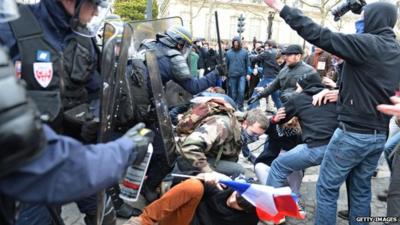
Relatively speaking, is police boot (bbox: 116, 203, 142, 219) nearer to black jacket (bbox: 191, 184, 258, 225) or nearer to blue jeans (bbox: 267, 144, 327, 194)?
black jacket (bbox: 191, 184, 258, 225)

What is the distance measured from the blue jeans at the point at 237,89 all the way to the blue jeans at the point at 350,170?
20.0 ft

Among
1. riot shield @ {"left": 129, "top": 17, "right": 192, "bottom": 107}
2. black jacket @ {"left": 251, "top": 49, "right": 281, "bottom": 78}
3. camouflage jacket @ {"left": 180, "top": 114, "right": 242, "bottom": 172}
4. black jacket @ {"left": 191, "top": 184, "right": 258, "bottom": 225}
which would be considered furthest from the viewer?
black jacket @ {"left": 251, "top": 49, "right": 281, "bottom": 78}

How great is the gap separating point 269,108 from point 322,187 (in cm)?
646

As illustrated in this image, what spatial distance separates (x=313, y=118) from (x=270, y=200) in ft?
4.08

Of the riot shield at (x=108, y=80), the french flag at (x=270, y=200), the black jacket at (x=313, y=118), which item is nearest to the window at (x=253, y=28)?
the black jacket at (x=313, y=118)

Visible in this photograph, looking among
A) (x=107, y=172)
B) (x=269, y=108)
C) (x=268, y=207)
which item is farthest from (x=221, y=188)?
(x=269, y=108)

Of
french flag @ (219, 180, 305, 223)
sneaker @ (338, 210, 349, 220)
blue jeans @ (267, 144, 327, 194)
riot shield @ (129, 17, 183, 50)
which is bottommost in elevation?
sneaker @ (338, 210, 349, 220)

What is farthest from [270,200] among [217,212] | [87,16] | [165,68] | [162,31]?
[162,31]

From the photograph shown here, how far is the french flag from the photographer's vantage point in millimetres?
2229

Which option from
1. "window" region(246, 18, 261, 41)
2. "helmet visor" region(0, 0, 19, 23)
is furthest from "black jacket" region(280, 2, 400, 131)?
"window" region(246, 18, 261, 41)

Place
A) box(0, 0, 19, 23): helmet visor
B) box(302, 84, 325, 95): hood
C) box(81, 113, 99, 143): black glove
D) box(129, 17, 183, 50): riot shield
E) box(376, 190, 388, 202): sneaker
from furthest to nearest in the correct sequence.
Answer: box(129, 17, 183, 50): riot shield
box(376, 190, 388, 202): sneaker
box(302, 84, 325, 95): hood
box(81, 113, 99, 143): black glove
box(0, 0, 19, 23): helmet visor

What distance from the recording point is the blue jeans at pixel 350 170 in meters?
2.76

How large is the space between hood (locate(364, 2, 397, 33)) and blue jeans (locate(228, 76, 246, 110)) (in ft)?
20.8

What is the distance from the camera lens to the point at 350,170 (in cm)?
289
